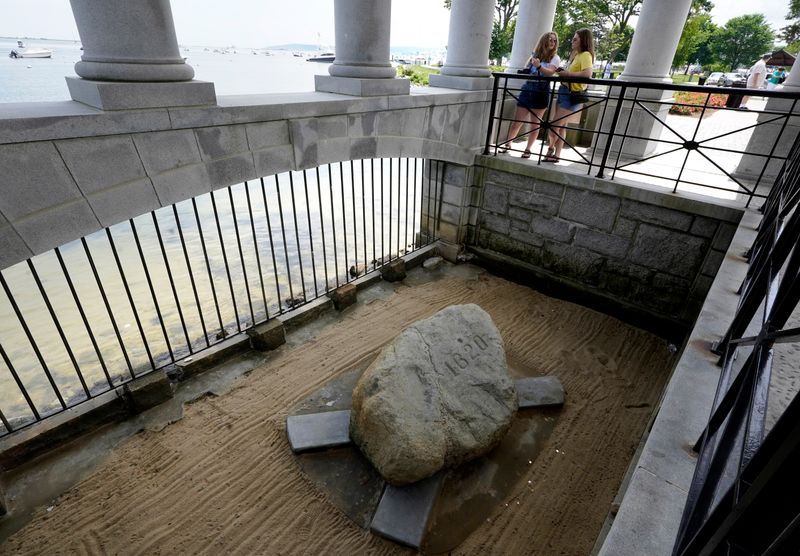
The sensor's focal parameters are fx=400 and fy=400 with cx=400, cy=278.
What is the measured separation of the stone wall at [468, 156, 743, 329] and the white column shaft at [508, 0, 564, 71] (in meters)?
3.53

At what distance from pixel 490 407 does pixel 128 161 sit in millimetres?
3552

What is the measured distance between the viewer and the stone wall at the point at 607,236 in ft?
16.0

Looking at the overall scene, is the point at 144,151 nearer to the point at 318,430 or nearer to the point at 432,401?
the point at 318,430

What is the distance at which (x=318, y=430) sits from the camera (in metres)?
3.61

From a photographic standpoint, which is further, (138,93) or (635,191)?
(635,191)

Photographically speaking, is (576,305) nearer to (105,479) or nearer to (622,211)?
(622,211)

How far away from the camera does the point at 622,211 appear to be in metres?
5.30

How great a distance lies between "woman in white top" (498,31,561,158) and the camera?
589 centimetres

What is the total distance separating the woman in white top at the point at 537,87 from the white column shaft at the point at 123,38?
15.7 ft

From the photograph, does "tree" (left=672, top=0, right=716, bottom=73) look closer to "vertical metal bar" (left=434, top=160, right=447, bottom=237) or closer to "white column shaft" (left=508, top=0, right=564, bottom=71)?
"white column shaft" (left=508, top=0, right=564, bottom=71)

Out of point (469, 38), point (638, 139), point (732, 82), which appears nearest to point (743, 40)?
point (732, 82)

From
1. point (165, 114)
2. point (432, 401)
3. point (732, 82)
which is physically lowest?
point (432, 401)

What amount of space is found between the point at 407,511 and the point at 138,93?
12.4ft

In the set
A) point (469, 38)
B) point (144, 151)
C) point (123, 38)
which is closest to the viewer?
point (123, 38)
